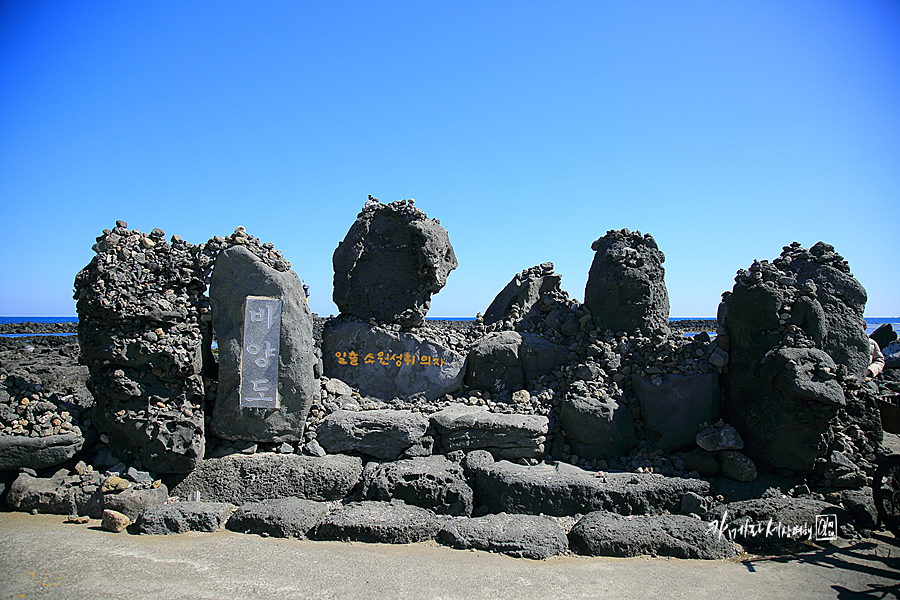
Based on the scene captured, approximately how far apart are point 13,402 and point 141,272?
5.69ft

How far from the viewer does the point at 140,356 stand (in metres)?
5.21

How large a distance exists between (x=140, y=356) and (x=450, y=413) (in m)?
3.24

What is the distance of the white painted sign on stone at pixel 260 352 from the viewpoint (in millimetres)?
5516

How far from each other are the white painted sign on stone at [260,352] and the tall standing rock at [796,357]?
5089mm

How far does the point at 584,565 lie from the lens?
160 inches

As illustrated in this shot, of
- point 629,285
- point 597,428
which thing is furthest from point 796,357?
point 597,428

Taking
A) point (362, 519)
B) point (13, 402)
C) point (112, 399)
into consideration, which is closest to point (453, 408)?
point (362, 519)

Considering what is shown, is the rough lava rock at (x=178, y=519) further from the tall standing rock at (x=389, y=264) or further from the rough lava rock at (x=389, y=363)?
the tall standing rock at (x=389, y=264)

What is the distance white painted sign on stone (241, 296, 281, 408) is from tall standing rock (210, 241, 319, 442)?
0.15ft

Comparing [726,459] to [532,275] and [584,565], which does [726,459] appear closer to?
[584,565]

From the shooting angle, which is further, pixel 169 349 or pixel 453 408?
pixel 453 408

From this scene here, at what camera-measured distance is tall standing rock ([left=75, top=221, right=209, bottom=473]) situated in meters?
5.16

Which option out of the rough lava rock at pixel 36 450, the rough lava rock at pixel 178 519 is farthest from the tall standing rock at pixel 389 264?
the rough lava rock at pixel 36 450
